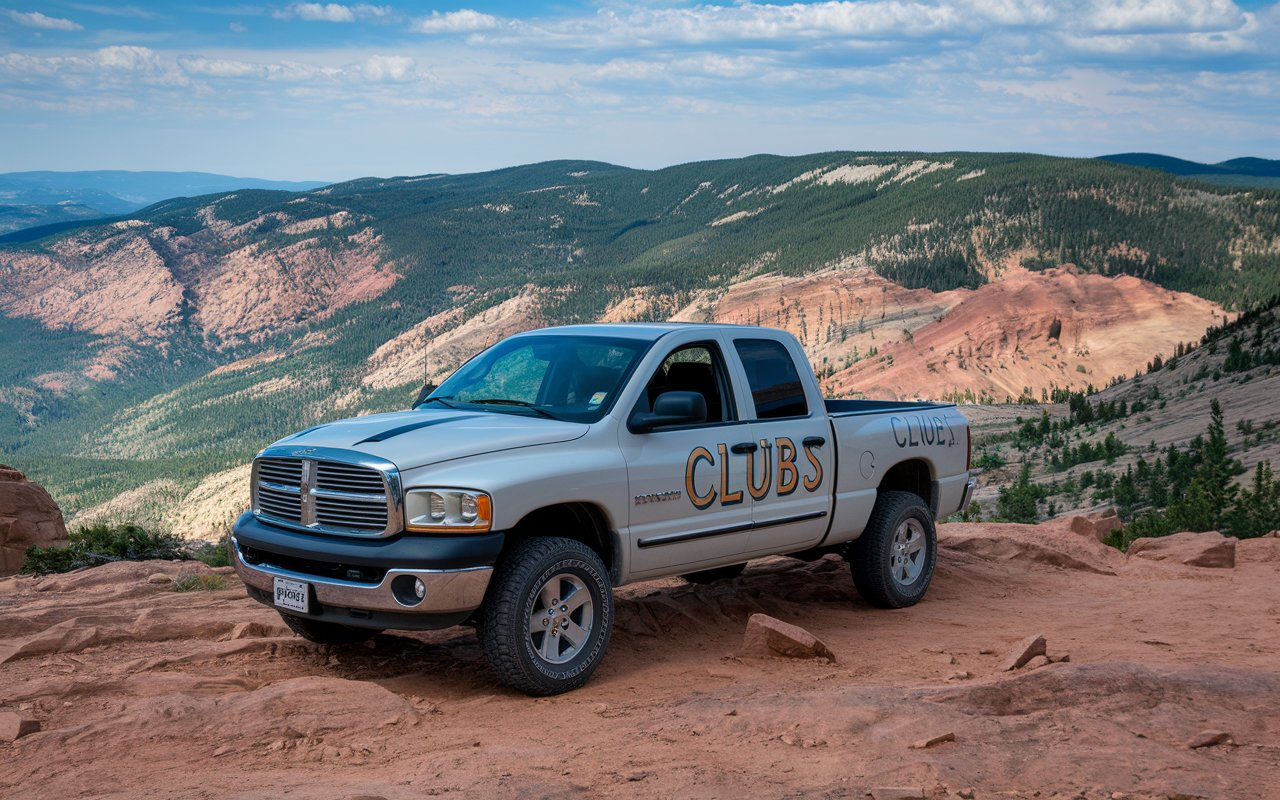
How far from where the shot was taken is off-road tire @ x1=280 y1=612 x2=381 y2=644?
711 centimetres

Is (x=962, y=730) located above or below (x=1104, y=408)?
above

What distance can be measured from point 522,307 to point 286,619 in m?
135

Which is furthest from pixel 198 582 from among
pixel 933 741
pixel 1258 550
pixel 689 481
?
pixel 1258 550

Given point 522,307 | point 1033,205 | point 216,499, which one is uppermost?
point 1033,205

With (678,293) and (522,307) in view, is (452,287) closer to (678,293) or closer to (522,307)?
(522,307)

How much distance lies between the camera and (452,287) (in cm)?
19162

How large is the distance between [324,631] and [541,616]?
170 centimetres

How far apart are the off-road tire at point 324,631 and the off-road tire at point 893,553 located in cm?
358

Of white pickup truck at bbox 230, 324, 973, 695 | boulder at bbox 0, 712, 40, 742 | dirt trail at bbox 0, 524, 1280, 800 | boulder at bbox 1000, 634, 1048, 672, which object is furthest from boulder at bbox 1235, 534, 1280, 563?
boulder at bbox 0, 712, 40, 742

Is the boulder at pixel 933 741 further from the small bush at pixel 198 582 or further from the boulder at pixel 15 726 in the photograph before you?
the small bush at pixel 198 582

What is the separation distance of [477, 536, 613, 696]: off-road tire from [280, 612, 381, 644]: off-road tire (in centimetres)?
135

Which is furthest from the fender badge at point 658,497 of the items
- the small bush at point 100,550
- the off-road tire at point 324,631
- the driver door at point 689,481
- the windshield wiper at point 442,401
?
the small bush at point 100,550

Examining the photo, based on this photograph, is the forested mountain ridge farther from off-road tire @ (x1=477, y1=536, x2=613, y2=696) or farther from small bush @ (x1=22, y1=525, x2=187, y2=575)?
off-road tire @ (x1=477, y1=536, x2=613, y2=696)

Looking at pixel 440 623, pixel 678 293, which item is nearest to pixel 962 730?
pixel 440 623
